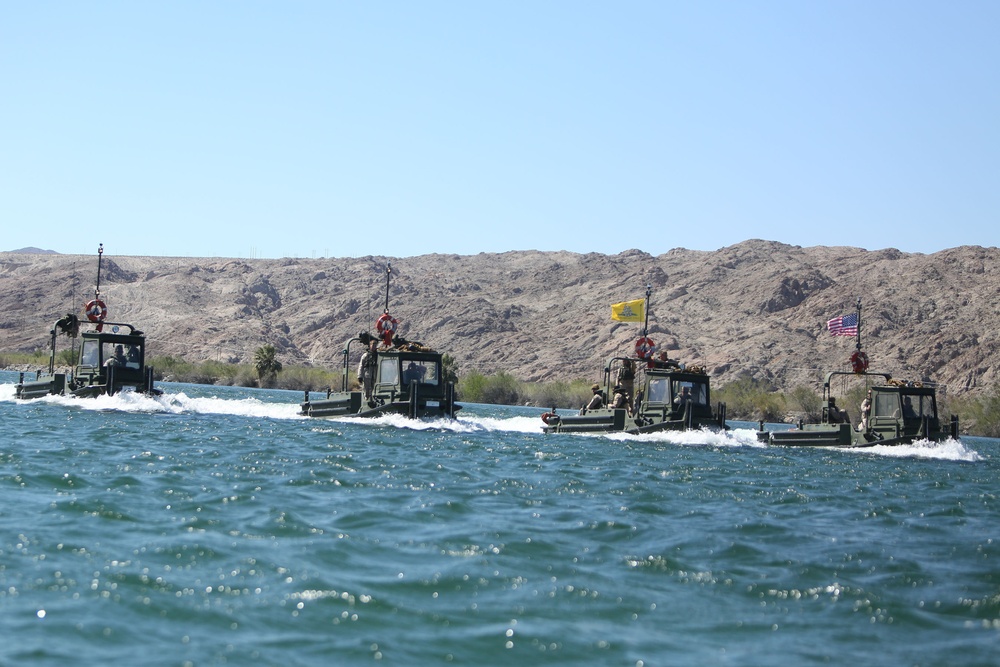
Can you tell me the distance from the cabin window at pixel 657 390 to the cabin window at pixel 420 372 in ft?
20.5

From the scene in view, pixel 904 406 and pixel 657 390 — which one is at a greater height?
pixel 657 390

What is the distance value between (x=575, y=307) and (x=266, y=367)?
4306 cm

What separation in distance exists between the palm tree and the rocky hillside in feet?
46.2

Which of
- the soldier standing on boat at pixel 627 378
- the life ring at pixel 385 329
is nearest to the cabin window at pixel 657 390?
the soldier standing on boat at pixel 627 378

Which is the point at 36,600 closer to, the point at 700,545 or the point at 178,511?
the point at 178,511

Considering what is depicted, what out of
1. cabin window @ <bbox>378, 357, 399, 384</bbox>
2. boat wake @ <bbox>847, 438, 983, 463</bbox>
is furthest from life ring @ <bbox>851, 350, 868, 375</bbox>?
cabin window @ <bbox>378, 357, 399, 384</bbox>

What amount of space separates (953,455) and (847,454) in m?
2.89

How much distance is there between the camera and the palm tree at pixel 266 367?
3319 inches

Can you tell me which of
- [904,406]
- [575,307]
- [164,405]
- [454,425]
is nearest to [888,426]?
[904,406]

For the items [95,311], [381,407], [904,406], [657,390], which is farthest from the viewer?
[95,311]

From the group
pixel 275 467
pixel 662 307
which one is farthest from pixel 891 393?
pixel 662 307

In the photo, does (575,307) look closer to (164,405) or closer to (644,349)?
(644,349)

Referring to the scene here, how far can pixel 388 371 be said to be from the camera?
34062 mm

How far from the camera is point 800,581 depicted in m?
11.5
